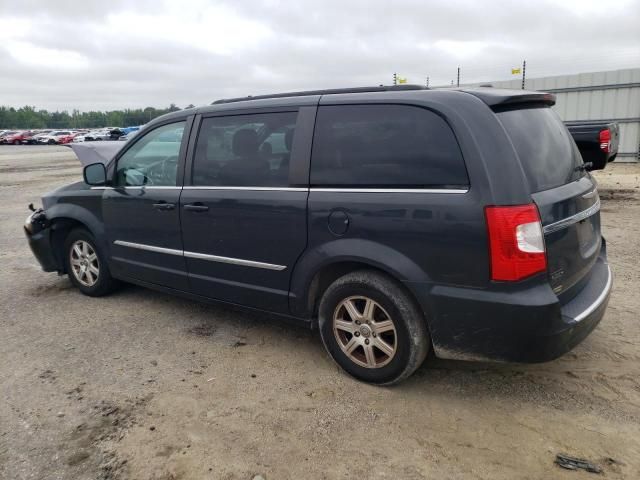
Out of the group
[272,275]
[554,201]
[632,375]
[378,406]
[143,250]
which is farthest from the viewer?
[143,250]

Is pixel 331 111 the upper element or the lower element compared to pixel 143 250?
upper

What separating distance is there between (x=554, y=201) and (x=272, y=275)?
1866mm

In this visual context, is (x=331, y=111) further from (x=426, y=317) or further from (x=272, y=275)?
(x=426, y=317)

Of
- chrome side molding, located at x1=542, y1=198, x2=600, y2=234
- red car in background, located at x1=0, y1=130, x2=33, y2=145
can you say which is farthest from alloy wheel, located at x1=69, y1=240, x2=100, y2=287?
red car in background, located at x1=0, y1=130, x2=33, y2=145

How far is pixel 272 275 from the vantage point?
365cm

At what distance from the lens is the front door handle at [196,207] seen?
3.92 m

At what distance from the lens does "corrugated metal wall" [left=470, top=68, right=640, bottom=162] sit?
15039mm

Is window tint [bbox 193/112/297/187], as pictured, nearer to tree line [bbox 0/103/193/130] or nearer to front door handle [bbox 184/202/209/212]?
front door handle [bbox 184/202/209/212]

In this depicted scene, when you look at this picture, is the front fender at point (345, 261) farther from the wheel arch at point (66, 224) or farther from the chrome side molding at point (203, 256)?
the wheel arch at point (66, 224)

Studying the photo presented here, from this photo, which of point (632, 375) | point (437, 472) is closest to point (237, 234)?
point (437, 472)

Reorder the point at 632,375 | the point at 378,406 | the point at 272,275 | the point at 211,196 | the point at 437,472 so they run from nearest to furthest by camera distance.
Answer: the point at 437,472, the point at 378,406, the point at 632,375, the point at 272,275, the point at 211,196

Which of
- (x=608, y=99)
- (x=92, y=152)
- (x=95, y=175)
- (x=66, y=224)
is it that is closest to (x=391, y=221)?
A: (x=95, y=175)

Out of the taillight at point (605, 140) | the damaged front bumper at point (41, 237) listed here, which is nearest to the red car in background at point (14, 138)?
the damaged front bumper at point (41, 237)

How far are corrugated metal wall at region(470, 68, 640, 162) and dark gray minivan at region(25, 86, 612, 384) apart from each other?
45.9 ft
